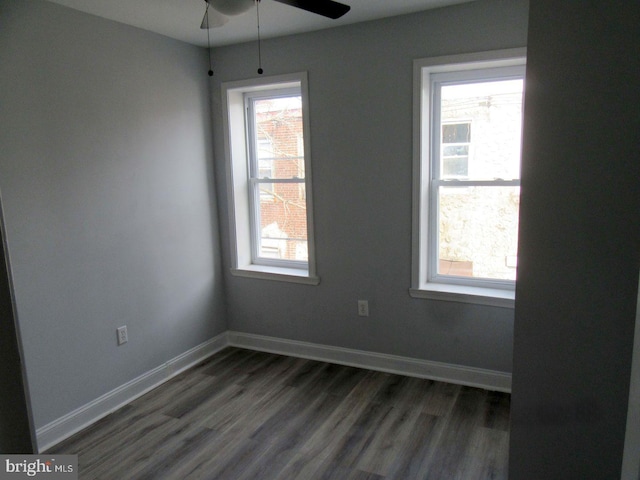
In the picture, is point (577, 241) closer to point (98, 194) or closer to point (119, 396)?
point (98, 194)

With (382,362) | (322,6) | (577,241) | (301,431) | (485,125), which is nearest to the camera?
(577,241)

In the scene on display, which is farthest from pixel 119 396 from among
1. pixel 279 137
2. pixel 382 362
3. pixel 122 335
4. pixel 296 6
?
pixel 296 6

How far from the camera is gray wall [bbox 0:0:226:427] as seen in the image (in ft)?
7.88

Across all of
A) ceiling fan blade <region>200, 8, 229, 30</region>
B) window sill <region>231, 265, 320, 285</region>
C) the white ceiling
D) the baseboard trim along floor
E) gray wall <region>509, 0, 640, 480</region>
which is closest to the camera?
gray wall <region>509, 0, 640, 480</region>

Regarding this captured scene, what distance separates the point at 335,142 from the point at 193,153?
1132mm

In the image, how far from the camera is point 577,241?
0.61m

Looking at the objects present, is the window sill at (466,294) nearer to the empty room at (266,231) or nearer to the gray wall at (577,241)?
the empty room at (266,231)

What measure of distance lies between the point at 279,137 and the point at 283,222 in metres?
0.71

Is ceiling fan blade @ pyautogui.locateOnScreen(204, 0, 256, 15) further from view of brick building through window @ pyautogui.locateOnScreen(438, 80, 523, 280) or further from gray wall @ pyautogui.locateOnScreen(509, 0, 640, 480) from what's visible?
gray wall @ pyautogui.locateOnScreen(509, 0, 640, 480)

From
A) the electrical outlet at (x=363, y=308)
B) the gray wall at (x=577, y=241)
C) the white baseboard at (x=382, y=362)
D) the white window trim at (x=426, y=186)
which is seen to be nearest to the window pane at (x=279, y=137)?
the white window trim at (x=426, y=186)

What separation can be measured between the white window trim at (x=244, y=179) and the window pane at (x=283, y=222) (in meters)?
0.11

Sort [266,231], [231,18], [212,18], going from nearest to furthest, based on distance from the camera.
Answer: [212,18]
[231,18]
[266,231]

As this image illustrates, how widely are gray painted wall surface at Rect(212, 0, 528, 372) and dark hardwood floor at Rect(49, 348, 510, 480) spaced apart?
332 millimetres

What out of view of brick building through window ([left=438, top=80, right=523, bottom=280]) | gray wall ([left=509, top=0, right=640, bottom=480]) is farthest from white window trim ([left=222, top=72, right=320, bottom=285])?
gray wall ([left=509, top=0, right=640, bottom=480])
